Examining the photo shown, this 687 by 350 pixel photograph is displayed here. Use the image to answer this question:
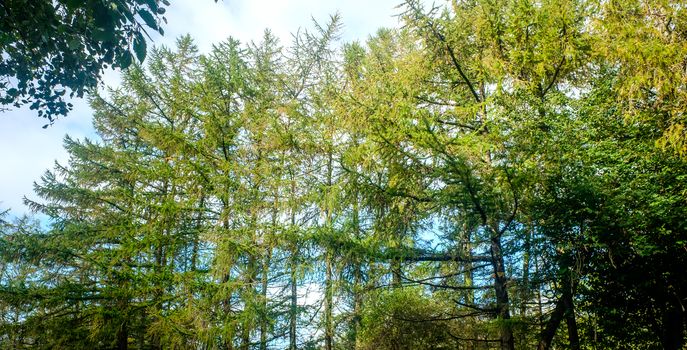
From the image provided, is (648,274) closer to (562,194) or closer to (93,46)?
(562,194)

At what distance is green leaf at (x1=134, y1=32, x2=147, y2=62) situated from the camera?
2232 millimetres

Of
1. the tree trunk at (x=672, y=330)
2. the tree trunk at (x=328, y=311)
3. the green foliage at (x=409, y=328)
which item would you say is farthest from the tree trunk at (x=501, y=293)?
the tree trunk at (x=672, y=330)

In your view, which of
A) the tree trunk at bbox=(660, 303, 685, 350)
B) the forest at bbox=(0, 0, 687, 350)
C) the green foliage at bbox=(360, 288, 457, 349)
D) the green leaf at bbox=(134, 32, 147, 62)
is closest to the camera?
the green leaf at bbox=(134, 32, 147, 62)

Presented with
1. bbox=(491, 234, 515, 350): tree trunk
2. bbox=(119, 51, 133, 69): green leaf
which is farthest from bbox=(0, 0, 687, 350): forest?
bbox=(119, 51, 133, 69): green leaf

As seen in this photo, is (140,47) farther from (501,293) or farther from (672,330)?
(672,330)

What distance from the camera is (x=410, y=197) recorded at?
6.05m

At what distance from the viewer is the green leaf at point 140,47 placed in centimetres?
223

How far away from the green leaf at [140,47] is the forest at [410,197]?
3039mm

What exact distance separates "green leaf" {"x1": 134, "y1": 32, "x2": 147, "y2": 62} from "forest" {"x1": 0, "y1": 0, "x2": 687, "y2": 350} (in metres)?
3.04

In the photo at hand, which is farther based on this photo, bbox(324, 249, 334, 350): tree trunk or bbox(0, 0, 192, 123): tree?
bbox(324, 249, 334, 350): tree trunk

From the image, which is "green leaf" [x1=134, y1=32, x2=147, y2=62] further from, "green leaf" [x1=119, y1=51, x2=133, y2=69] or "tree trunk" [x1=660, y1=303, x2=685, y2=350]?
"tree trunk" [x1=660, y1=303, x2=685, y2=350]

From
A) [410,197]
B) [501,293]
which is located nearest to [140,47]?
[410,197]

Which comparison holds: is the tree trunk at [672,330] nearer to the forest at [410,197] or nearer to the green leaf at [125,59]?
the forest at [410,197]

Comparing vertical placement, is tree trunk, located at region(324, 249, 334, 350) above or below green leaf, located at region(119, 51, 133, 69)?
below
